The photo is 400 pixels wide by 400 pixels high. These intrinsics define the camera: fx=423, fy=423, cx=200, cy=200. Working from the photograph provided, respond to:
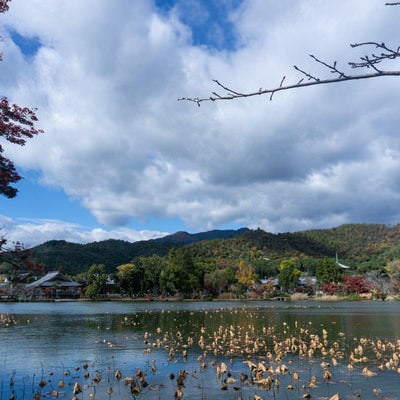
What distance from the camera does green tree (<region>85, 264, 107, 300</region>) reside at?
76.0 metres

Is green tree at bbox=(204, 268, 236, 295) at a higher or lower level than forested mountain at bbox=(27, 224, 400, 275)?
lower

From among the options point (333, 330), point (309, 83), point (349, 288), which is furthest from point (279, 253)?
point (309, 83)

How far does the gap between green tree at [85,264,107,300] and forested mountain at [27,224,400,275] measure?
27581 millimetres

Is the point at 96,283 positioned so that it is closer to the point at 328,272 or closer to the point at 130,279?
the point at 130,279

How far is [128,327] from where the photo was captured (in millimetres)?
28125

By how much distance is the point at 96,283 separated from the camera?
249 ft

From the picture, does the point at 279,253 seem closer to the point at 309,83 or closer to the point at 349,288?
the point at 349,288

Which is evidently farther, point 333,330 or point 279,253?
point 279,253

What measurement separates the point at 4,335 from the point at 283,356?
16139 mm

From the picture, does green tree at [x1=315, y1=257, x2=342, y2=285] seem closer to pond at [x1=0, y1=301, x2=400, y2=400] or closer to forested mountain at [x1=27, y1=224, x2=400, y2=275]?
forested mountain at [x1=27, y1=224, x2=400, y2=275]

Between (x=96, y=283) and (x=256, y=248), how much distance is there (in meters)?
81.8

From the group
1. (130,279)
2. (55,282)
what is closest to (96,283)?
(130,279)

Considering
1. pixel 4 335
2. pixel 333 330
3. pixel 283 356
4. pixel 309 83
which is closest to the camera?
pixel 309 83

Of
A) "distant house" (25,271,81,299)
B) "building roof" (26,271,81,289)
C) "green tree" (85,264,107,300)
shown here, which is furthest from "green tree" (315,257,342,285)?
"building roof" (26,271,81,289)
